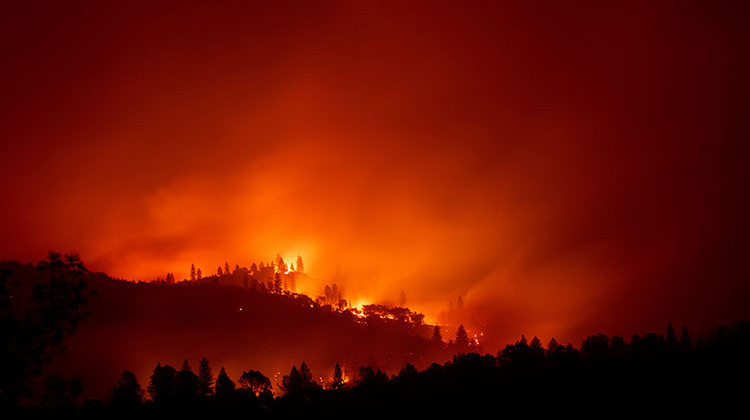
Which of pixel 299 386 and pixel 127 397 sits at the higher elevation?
pixel 127 397

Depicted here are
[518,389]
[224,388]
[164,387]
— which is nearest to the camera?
[518,389]

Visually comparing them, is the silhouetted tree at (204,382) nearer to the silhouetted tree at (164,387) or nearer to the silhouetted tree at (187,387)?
the silhouetted tree at (187,387)

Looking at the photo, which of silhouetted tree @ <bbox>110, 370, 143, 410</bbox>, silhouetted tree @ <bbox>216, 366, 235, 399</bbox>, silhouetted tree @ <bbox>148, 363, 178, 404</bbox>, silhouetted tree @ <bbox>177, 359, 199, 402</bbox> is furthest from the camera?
silhouetted tree @ <bbox>177, 359, 199, 402</bbox>

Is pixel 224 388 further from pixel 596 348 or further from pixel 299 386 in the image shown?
pixel 596 348

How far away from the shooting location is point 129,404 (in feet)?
319

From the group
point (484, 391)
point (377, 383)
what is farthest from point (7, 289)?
point (377, 383)

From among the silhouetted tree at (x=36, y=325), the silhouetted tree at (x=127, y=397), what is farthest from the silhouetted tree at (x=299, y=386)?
the silhouetted tree at (x=36, y=325)

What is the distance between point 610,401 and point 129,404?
87.8 meters

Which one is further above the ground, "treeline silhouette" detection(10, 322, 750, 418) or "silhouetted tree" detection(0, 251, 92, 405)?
"silhouetted tree" detection(0, 251, 92, 405)

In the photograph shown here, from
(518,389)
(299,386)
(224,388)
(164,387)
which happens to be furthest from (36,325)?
(299,386)

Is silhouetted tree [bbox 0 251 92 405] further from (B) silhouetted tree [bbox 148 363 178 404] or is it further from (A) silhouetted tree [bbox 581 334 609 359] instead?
(A) silhouetted tree [bbox 581 334 609 359]

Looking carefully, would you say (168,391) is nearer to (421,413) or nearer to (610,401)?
(421,413)

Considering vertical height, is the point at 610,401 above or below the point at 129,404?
below

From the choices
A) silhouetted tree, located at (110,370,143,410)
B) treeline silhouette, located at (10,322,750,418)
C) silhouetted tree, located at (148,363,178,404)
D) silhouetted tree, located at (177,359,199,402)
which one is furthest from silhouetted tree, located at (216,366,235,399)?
silhouetted tree, located at (110,370,143,410)
